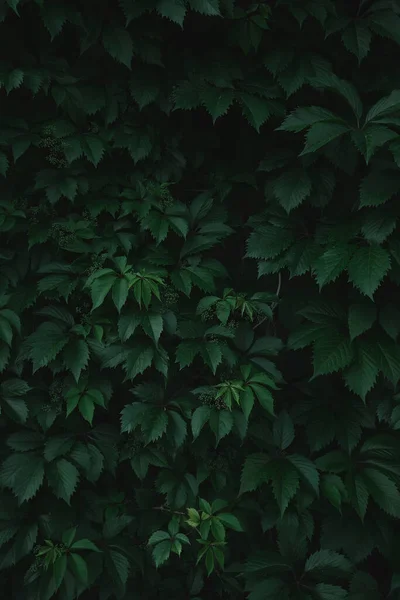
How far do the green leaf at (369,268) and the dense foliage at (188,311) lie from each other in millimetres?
17

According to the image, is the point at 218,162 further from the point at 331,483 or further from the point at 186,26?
the point at 331,483

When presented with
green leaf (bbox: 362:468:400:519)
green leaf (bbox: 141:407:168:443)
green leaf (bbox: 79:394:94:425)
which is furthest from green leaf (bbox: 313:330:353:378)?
green leaf (bbox: 79:394:94:425)

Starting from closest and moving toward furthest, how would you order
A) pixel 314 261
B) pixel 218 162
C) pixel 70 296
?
pixel 314 261 < pixel 70 296 < pixel 218 162

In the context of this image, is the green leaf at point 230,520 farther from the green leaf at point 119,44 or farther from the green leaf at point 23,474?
the green leaf at point 119,44

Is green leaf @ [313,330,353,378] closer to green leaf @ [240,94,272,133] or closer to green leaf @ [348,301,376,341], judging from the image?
green leaf @ [348,301,376,341]

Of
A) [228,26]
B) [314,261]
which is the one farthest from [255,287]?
[228,26]

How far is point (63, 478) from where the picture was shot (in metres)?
2.14

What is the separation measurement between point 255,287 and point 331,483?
2.67 ft

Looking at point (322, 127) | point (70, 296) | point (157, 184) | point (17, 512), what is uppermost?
point (322, 127)

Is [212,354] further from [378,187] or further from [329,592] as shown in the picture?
[329,592]

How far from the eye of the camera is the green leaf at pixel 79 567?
2.06 metres

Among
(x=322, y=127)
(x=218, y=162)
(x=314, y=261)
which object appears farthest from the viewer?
(x=218, y=162)

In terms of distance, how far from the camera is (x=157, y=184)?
239cm

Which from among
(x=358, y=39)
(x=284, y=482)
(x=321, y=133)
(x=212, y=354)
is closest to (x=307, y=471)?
(x=284, y=482)
